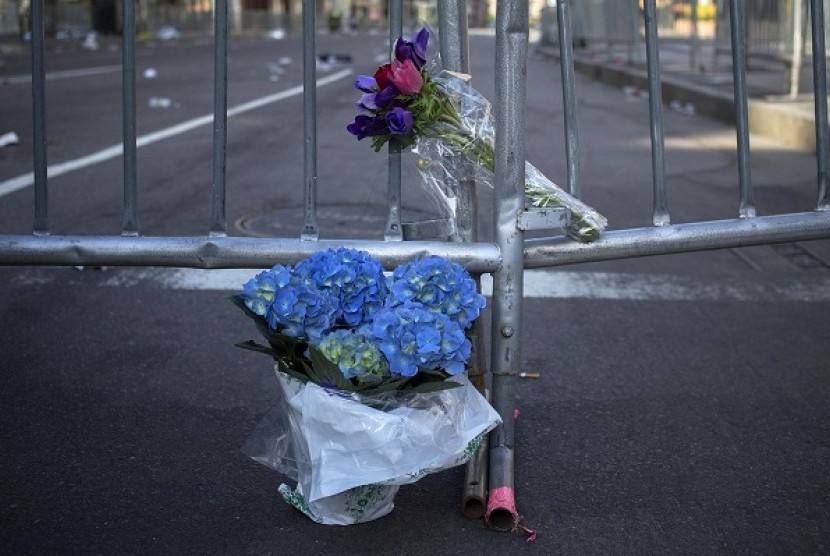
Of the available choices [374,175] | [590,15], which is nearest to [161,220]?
[374,175]

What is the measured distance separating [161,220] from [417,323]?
408 cm

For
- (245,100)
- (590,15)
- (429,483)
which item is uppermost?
(590,15)

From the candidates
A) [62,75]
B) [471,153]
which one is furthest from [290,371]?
[62,75]

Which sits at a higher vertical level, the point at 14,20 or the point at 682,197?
the point at 14,20

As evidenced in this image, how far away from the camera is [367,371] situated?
2.61 meters

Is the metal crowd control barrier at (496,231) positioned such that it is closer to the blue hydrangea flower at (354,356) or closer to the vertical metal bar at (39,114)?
the vertical metal bar at (39,114)

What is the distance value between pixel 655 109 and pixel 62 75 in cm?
1691

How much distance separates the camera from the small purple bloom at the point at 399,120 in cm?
284

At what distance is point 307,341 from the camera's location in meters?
2.69

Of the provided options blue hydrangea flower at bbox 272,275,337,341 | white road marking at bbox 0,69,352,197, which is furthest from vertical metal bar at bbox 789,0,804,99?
blue hydrangea flower at bbox 272,275,337,341

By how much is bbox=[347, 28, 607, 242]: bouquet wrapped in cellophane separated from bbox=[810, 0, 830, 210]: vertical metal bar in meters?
0.69

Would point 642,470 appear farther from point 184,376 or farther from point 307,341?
point 184,376

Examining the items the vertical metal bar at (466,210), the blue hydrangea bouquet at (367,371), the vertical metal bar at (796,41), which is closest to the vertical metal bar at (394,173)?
the vertical metal bar at (466,210)

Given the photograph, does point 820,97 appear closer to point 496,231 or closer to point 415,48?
point 496,231
